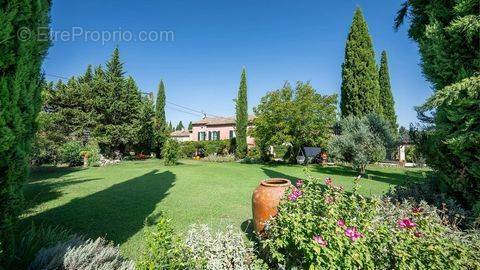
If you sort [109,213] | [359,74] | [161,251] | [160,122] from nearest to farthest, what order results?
[161,251] → [109,213] → [359,74] → [160,122]

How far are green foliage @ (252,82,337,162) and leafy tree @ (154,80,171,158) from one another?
48.7 ft

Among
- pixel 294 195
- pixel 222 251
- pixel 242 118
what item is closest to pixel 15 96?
pixel 222 251

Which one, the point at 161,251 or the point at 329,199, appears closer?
the point at 161,251

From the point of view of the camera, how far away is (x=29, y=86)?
12.1 feet

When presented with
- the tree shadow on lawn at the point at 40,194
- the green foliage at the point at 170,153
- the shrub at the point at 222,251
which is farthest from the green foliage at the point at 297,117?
the shrub at the point at 222,251

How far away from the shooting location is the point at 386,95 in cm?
3575

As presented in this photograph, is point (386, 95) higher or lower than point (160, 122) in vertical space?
higher

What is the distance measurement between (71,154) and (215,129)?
2628 centimetres

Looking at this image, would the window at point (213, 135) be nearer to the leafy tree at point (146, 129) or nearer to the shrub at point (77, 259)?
the leafy tree at point (146, 129)

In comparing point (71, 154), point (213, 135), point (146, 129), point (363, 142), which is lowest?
point (71, 154)

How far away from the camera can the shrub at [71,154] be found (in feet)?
68.1

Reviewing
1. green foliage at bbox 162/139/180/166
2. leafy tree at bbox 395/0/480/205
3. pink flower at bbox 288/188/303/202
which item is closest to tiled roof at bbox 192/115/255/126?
green foliage at bbox 162/139/180/166

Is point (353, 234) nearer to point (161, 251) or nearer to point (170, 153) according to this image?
point (161, 251)

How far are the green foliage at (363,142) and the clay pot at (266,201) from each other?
42.0 feet
